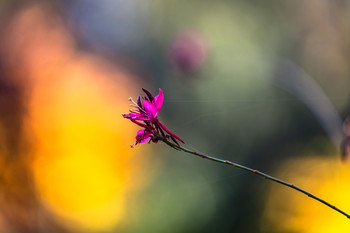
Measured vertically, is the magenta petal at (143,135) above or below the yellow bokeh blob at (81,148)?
below

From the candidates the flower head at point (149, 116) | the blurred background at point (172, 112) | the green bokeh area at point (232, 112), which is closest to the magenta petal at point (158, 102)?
the flower head at point (149, 116)

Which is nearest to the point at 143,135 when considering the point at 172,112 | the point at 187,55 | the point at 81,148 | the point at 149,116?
the point at 149,116

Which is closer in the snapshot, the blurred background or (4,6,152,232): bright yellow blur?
the blurred background

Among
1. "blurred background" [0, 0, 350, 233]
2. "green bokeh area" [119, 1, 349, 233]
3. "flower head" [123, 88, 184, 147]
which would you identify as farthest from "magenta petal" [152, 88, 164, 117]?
"green bokeh area" [119, 1, 349, 233]

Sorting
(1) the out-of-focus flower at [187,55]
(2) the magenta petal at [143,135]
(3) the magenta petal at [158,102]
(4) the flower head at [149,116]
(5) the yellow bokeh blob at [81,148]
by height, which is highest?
(1) the out-of-focus flower at [187,55]

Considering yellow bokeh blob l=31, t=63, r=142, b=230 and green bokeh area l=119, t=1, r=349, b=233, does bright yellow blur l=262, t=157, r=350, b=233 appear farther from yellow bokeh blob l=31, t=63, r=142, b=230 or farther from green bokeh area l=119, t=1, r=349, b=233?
yellow bokeh blob l=31, t=63, r=142, b=230

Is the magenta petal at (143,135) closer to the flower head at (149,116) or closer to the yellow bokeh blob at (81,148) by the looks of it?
the flower head at (149,116)

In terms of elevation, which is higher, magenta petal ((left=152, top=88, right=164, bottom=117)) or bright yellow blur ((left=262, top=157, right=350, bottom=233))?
bright yellow blur ((left=262, top=157, right=350, bottom=233))

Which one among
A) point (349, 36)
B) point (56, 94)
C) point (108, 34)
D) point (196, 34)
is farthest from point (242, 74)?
point (56, 94)
